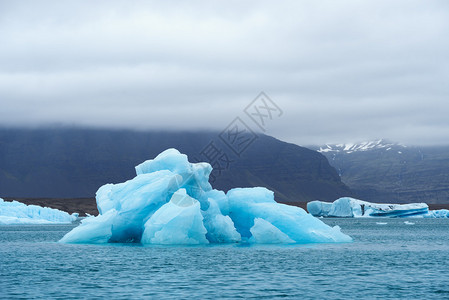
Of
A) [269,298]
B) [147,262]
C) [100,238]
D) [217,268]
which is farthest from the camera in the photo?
[100,238]

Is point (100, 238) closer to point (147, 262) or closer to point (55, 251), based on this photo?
point (55, 251)

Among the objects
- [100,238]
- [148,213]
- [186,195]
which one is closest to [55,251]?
[100,238]

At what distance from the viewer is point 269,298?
21.2 metres

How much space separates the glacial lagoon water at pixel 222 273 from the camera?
22516 millimetres

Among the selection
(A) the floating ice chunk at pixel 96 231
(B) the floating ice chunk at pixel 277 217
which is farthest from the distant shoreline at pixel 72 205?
(B) the floating ice chunk at pixel 277 217

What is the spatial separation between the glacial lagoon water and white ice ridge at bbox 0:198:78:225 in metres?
49.6

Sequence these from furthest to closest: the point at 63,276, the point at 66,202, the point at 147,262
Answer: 1. the point at 66,202
2. the point at 147,262
3. the point at 63,276

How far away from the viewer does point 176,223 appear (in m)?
37.2

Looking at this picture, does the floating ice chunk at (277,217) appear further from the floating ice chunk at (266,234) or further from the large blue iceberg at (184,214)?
the floating ice chunk at (266,234)

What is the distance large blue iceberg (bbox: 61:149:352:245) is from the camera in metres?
37.9

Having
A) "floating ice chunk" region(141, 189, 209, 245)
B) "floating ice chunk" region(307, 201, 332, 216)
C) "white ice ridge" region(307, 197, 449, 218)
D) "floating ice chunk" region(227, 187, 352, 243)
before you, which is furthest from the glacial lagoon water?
"floating ice chunk" region(307, 201, 332, 216)

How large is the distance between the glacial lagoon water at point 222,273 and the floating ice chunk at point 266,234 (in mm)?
1015

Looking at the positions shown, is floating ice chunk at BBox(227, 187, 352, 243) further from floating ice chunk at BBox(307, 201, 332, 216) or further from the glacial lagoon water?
floating ice chunk at BBox(307, 201, 332, 216)

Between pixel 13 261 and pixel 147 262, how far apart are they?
7.47m
